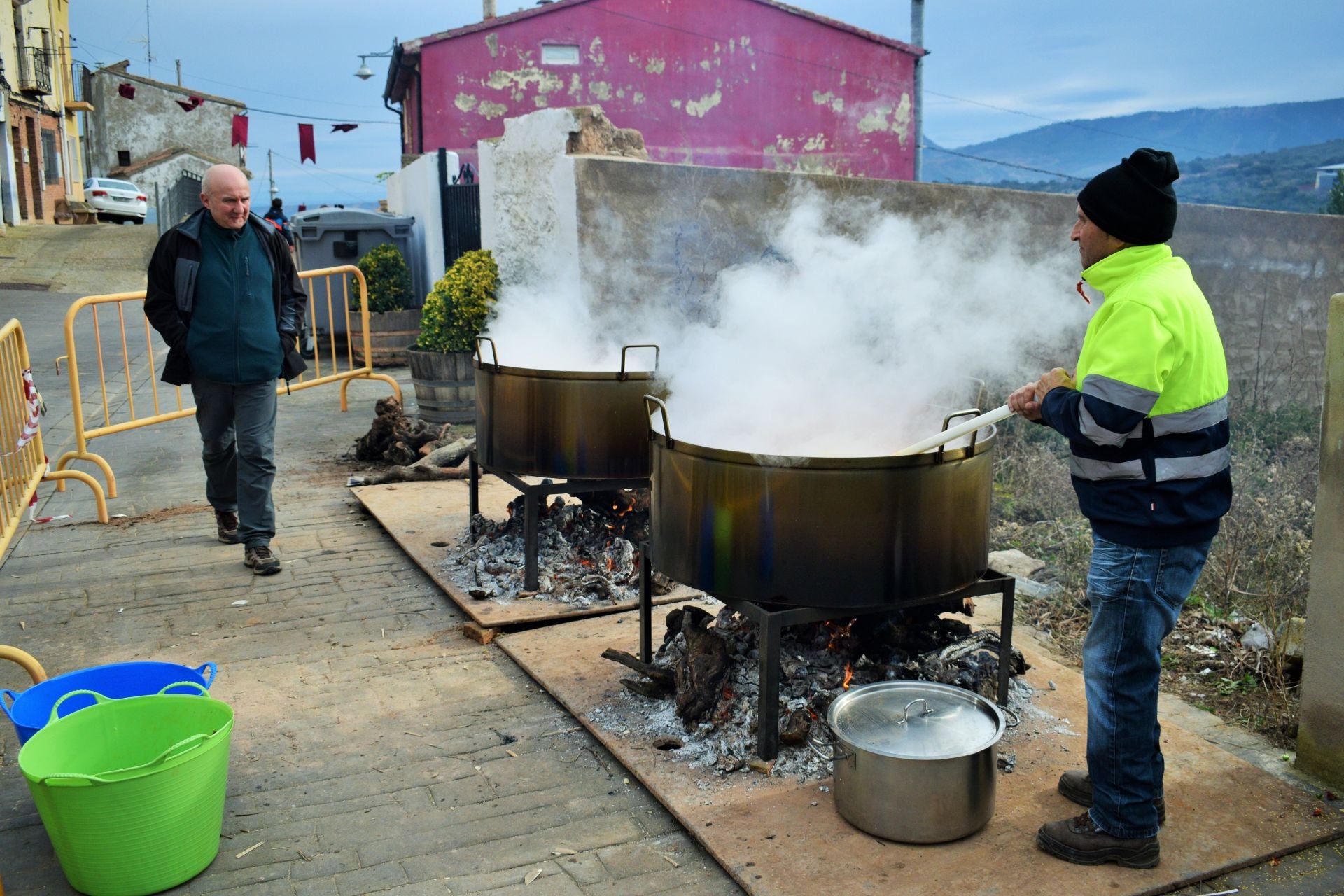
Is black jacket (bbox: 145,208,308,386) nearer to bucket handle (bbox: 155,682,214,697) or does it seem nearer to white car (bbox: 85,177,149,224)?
bucket handle (bbox: 155,682,214,697)

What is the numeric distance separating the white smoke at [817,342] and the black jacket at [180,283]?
1.31 m

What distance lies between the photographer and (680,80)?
2472 cm

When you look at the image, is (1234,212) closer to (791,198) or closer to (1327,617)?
(791,198)

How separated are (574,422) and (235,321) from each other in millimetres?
1965

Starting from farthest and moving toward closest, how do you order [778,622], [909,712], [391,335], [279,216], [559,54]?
[559,54] < [279,216] < [391,335] < [778,622] < [909,712]

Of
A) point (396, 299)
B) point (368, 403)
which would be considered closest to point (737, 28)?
point (396, 299)

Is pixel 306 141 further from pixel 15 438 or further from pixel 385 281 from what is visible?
pixel 15 438

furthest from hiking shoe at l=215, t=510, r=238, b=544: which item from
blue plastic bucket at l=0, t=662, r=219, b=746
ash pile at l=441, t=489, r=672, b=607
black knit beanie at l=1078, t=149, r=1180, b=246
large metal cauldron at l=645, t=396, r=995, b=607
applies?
black knit beanie at l=1078, t=149, r=1180, b=246

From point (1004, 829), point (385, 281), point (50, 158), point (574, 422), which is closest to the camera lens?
point (1004, 829)

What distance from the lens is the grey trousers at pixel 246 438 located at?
572 centimetres

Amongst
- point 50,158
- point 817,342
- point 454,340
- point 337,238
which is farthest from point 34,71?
point 817,342

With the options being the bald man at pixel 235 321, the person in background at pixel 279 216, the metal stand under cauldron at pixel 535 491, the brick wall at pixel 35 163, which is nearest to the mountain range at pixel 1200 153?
the metal stand under cauldron at pixel 535 491

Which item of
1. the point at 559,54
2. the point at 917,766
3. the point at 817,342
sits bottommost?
the point at 917,766

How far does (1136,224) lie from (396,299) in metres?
13.0
